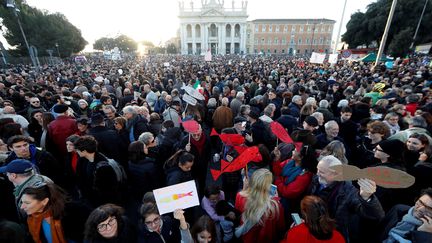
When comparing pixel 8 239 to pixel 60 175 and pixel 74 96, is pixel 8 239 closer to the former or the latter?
pixel 60 175

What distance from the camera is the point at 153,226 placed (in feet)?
7.25

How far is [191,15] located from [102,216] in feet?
293

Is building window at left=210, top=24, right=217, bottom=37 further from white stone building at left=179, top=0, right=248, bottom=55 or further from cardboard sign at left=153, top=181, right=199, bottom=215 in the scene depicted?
cardboard sign at left=153, top=181, right=199, bottom=215

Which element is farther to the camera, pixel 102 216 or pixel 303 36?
pixel 303 36

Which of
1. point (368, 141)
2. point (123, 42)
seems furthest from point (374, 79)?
point (123, 42)

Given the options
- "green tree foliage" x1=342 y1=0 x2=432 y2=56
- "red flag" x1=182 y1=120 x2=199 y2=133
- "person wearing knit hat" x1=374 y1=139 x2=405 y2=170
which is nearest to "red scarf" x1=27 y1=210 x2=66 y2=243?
"red flag" x1=182 y1=120 x2=199 y2=133

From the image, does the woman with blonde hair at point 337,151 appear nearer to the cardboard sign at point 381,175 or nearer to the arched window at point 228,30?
the cardboard sign at point 381,175

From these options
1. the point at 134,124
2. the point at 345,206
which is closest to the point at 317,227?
the point at 345,206

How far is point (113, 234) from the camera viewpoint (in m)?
2.06

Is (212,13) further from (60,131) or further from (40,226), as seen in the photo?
(40,226)

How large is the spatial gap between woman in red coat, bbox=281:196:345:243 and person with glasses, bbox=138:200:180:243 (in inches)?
51.4

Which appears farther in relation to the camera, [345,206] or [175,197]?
[345,206]

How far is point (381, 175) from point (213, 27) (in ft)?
299

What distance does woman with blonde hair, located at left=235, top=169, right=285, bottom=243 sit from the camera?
2.23m
